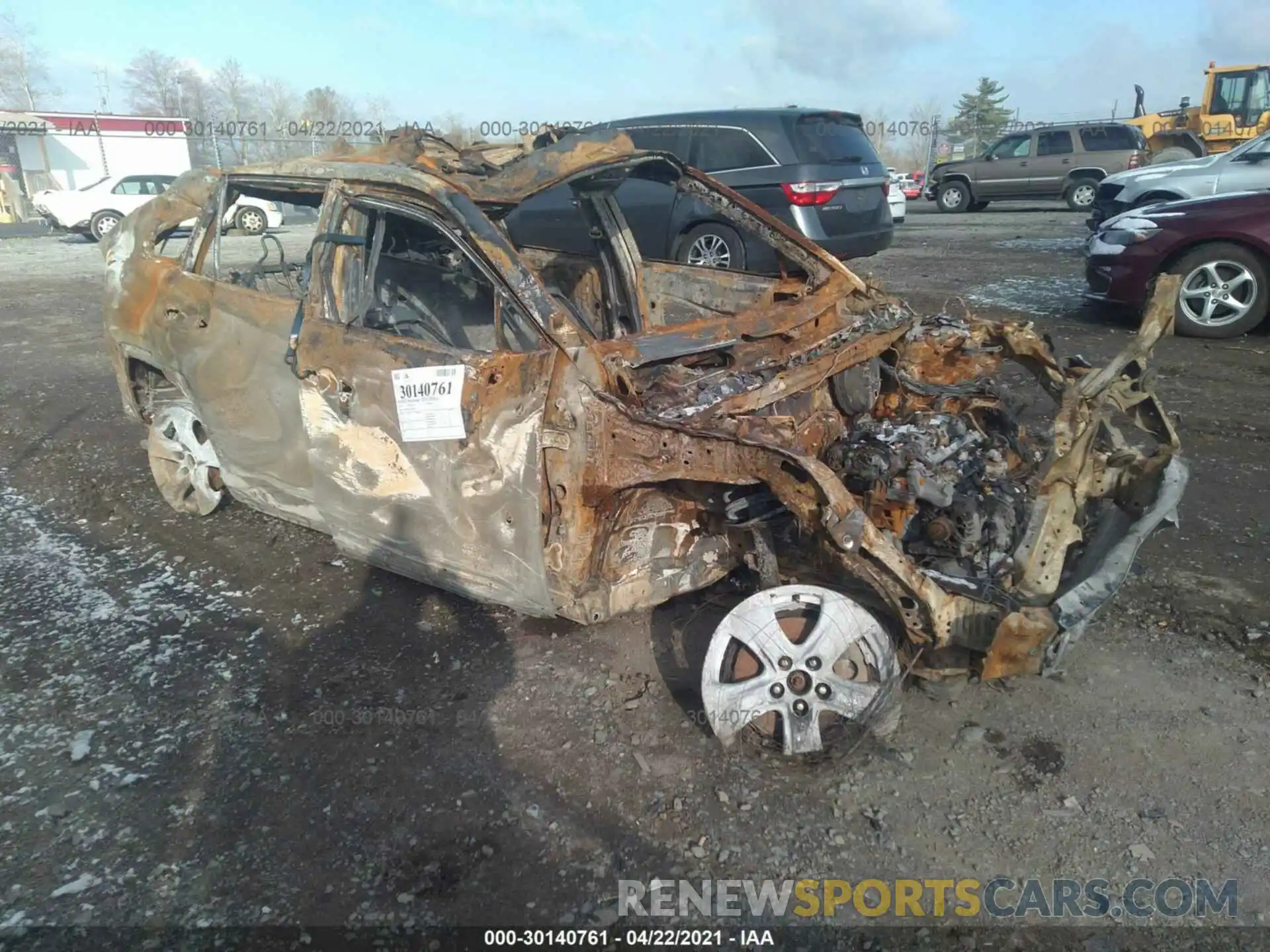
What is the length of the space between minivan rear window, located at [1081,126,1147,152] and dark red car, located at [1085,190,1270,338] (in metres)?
12.3

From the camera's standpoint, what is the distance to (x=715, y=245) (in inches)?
332

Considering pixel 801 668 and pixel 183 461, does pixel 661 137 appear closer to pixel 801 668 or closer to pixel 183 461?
pixel 183 461

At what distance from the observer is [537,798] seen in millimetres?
2568

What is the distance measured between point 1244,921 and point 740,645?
1.47 m

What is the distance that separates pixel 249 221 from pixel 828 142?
6.19 metres

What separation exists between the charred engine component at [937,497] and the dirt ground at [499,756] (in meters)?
0.50

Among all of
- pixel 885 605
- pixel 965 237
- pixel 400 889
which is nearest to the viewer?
pixel 400 889

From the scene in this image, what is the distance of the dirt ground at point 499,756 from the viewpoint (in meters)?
2.29

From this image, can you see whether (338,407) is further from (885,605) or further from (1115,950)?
(1115,950)

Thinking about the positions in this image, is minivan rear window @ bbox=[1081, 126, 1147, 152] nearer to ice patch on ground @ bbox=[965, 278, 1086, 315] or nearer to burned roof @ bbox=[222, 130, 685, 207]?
ice patch on ground @ bbox=[965, 278, 1086, 315]

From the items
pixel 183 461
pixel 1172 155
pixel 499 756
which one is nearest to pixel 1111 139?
pixel 1172 155

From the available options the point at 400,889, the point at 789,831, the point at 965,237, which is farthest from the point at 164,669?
the point at 965,237

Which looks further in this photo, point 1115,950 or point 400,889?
point 400,889

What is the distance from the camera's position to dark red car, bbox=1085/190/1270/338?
6.93 meters
